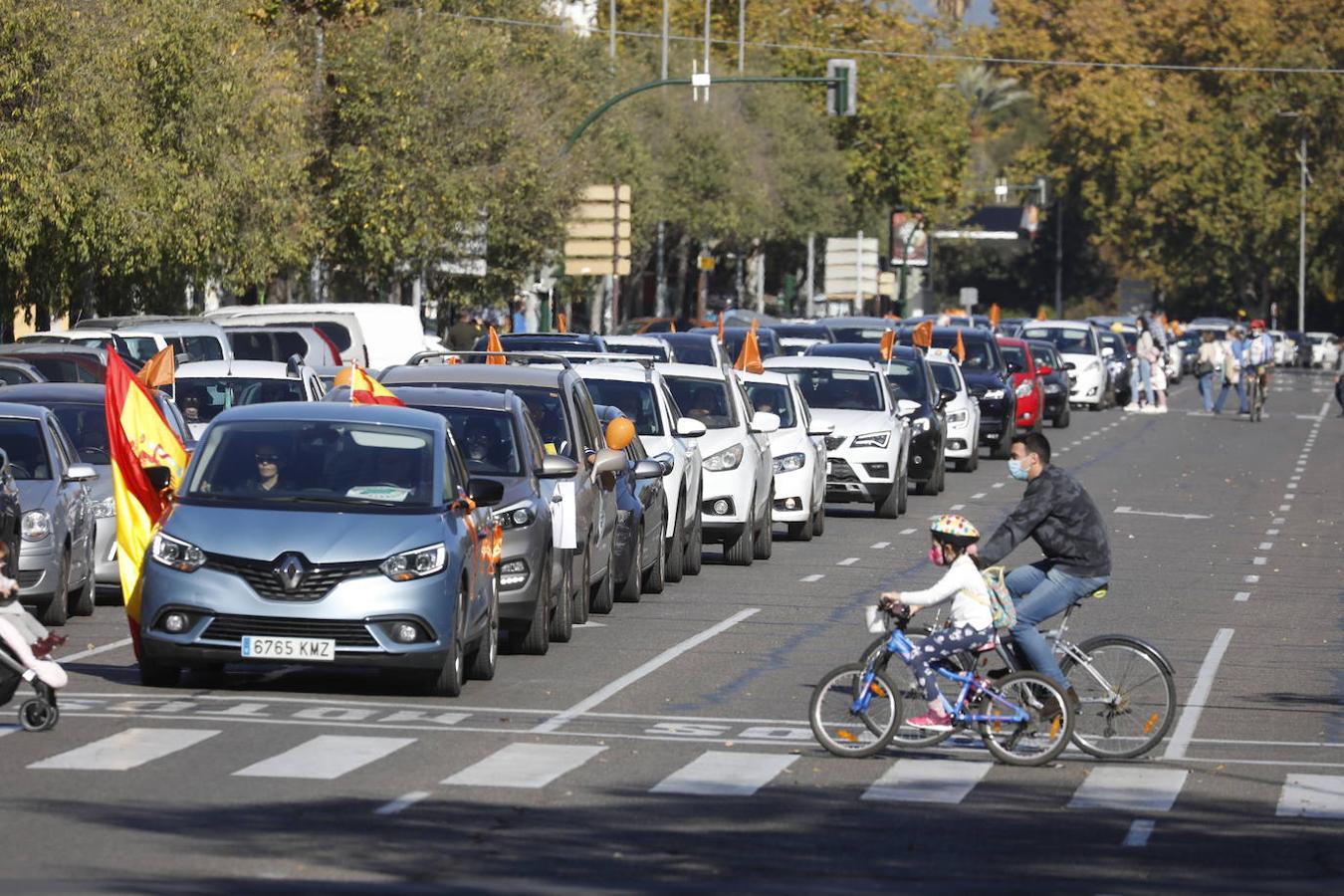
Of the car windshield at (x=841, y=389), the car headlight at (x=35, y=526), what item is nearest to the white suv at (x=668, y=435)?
the car headlight at (x=35, y=526)

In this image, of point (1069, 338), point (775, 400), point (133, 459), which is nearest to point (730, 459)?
point (775, 400)

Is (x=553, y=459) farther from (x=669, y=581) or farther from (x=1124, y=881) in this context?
(x=1124, y=881)

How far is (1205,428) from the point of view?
55.3 m

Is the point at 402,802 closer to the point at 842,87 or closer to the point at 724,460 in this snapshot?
the point at 724,460

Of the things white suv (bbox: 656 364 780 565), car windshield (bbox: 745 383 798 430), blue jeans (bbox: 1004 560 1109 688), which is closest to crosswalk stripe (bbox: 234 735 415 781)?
blue jeans (bbox: 1004 560 1109 688)

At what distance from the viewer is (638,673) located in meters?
16.7

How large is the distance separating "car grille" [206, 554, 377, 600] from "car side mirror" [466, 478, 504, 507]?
3.88 feet

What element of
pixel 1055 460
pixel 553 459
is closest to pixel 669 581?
pixel 553 459

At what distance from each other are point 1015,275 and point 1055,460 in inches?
3793

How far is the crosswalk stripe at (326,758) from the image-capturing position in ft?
40.7

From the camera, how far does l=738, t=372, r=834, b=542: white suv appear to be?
2770 centimetres

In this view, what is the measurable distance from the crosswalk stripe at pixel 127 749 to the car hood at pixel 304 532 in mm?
1245

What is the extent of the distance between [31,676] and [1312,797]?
18.8 feet

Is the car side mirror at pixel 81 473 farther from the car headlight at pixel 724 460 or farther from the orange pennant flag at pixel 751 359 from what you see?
the orange pennant flag at pixel 751 359
